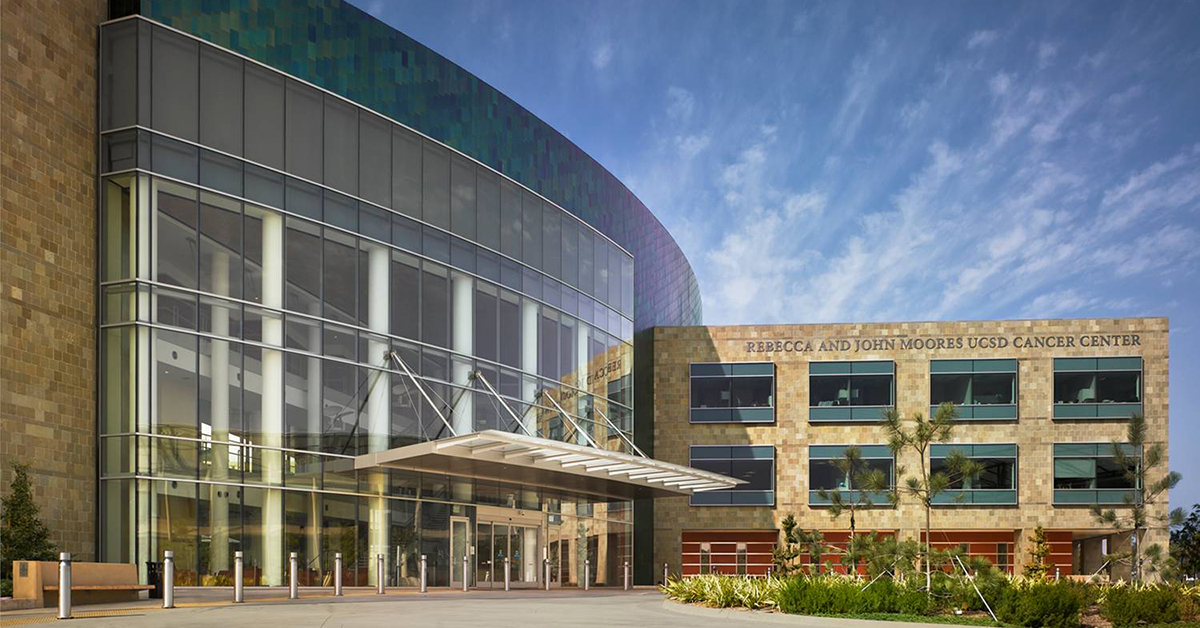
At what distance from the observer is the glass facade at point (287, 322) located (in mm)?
25047

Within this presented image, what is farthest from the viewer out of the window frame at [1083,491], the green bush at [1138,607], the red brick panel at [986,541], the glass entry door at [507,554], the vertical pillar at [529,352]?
the red brick panel at [986,541]

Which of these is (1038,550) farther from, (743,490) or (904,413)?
(743,490)

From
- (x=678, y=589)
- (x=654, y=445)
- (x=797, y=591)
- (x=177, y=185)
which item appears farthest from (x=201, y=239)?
(x=654, y=445)

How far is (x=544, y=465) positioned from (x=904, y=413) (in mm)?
24069

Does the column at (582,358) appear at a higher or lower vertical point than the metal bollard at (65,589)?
higher

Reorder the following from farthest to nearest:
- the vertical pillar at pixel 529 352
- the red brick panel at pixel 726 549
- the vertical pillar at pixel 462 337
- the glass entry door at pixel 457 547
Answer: the red brick panel at pixel 726 549, the vertical pillar at pixel 529 352, the vertical pillar at pixel 462 337, the glass entry door at pixel 457 547

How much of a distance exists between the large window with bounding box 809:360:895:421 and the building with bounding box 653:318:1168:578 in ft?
0.18

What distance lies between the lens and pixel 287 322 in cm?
2766

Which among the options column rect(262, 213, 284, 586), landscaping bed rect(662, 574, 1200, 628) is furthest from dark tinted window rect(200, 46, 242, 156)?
landscaping bed rect(662, 574, 1200, 628)

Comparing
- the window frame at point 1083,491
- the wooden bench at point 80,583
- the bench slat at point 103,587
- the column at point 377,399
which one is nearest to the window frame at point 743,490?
the window frame at point 1083,491

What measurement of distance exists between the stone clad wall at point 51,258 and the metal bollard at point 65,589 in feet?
21.5

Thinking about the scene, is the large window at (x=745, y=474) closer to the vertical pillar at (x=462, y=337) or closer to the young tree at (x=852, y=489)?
the young tree at (x=852, y=489)

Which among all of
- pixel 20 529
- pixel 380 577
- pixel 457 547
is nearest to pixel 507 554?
pixel 457 547

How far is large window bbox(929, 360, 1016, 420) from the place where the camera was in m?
49.7
